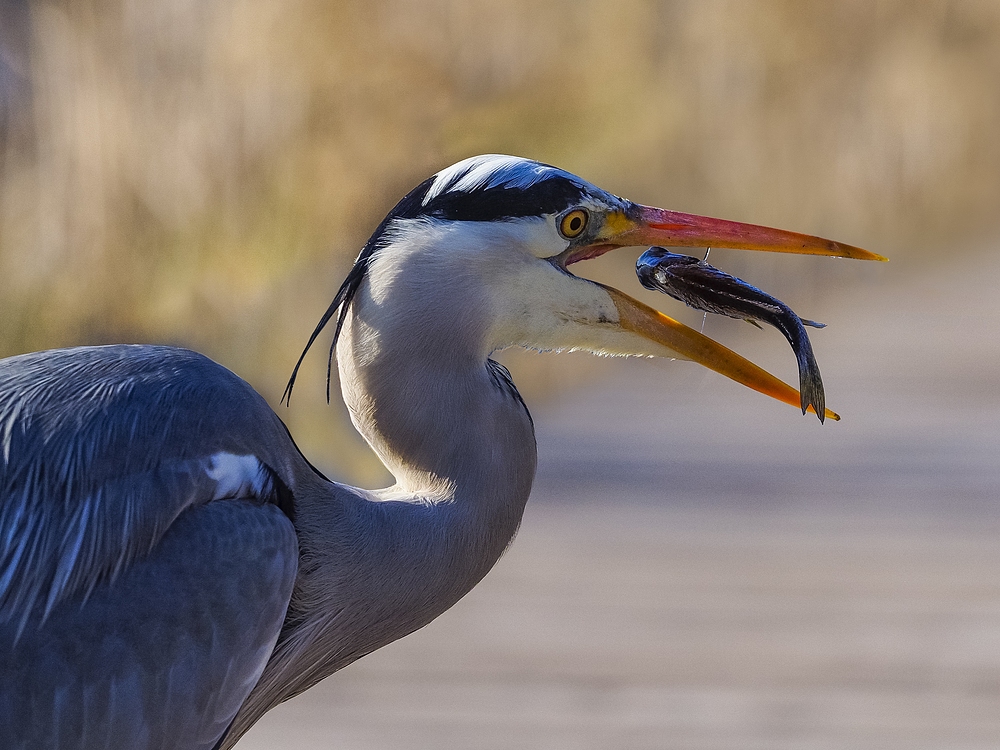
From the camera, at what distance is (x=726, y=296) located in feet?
6.39

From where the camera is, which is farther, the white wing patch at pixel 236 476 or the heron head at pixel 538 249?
the heron head at pixel 538 249

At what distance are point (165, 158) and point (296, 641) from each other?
238 centimetres

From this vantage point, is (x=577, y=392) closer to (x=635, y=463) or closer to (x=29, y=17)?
(x=635, y=463)

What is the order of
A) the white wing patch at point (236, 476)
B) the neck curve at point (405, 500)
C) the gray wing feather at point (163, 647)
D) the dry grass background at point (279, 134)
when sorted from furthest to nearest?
the dry grass background at point (279, 134), the neck curve at point (405, 500), the white wing patch at point (236, 476), the gray wing feather at point (163, 647)

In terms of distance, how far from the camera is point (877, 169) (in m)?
5.71

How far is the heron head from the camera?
73.5 inches

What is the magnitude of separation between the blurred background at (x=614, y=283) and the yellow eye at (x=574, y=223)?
1393mm

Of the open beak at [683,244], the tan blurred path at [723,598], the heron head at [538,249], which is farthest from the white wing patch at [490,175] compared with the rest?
the tan blurred path at [723,598]

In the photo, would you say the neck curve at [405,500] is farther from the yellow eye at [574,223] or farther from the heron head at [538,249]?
the yellow eye at [574,223]

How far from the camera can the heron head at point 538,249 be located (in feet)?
6.13

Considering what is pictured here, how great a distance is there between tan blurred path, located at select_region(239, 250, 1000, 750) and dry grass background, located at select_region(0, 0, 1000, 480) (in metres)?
0.69

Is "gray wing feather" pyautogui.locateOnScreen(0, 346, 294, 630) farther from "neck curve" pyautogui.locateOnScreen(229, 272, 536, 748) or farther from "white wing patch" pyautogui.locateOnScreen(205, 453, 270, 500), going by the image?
"neck curve" pyautogui.locateOnScreen(229, 272, 536, 748)

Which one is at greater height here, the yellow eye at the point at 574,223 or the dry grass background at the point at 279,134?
the yellow eye at the point at 574,223

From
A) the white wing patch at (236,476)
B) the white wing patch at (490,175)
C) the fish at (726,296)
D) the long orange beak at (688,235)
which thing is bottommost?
the white wing patch at (236,476)
